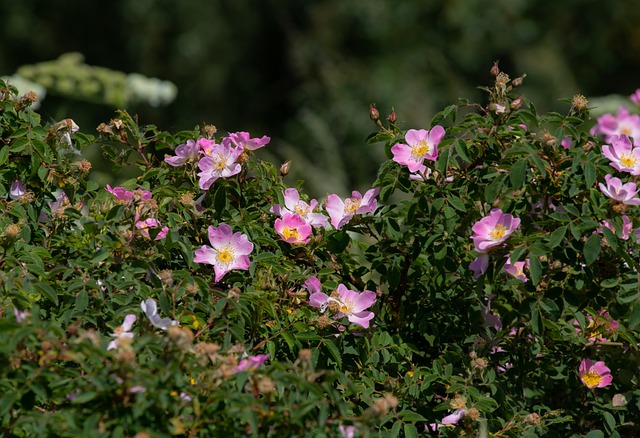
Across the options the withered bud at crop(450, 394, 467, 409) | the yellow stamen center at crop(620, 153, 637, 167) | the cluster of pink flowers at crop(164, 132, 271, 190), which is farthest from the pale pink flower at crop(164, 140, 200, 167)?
the yellow stamen center at crop(620, 153, 637, 167)

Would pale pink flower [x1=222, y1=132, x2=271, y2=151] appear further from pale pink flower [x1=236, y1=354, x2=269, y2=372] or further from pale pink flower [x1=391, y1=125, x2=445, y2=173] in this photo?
pale pink flower [x1=236, y1=354, x2=269, y2=372]

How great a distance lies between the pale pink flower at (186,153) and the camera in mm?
1652

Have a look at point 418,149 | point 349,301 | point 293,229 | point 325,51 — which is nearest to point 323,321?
point 349,301

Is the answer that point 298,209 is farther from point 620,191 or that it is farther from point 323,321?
point 620,191

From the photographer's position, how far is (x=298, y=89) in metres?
7.50

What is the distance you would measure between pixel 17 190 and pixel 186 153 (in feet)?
0.99

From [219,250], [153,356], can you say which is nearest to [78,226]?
[219,250]

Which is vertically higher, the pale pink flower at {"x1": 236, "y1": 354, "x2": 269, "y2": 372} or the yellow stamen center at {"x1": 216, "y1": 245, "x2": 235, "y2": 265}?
the yellow stamen center at {"x1": 216, "y1": 245, "x2": 235, "y2": 265}

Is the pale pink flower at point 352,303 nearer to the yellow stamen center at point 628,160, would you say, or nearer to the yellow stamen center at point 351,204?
the yellow stamen center at point 351,204

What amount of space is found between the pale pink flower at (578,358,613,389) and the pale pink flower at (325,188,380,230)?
460 mm

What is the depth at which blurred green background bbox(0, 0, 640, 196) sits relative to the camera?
6918mm

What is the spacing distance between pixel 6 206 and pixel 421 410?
30.6 inches

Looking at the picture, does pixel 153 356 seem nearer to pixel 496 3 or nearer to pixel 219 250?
pixel 219 250

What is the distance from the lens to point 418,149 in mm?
1552
